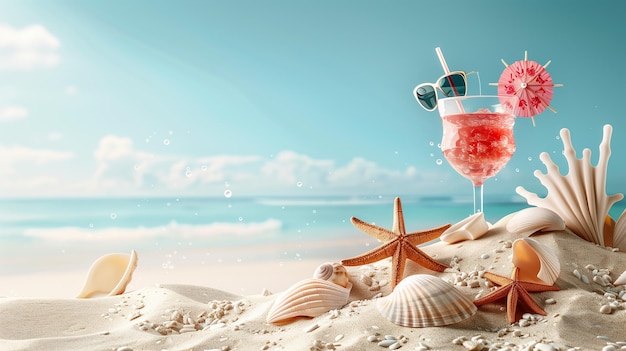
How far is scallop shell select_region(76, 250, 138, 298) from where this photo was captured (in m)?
3.98

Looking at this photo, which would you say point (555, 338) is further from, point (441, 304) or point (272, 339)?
point (272, 339)

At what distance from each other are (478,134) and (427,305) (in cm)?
130

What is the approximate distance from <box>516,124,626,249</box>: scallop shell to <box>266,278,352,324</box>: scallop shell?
4.88ft

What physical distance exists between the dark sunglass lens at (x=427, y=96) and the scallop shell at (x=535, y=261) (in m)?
1.02

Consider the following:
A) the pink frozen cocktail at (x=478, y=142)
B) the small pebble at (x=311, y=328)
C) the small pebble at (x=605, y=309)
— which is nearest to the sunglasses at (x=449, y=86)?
the pink frozen cocktail at (x=478, y=142)

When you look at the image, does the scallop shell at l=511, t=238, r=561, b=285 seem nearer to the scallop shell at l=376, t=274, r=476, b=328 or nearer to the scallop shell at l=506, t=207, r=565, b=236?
the scallop shell at l=506, t=207, r=565, b=236

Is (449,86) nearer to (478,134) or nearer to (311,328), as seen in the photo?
(478,134)

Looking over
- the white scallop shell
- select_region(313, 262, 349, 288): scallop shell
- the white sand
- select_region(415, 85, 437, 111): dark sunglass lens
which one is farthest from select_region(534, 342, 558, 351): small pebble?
select_region(415, 85, 437, 111): dark sunglass lens

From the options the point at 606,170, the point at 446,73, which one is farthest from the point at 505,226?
the point at 446,73

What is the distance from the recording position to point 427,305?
8.79 feet

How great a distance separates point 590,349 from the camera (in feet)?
7.82

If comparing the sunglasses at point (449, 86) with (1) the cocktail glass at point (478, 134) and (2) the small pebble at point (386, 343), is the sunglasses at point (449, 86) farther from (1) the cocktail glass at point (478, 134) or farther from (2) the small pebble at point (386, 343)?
(2) the small pebble at point (386, 343)

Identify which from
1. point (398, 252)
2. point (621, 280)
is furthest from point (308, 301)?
point (621, 280)

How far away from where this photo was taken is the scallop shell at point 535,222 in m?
3.45
